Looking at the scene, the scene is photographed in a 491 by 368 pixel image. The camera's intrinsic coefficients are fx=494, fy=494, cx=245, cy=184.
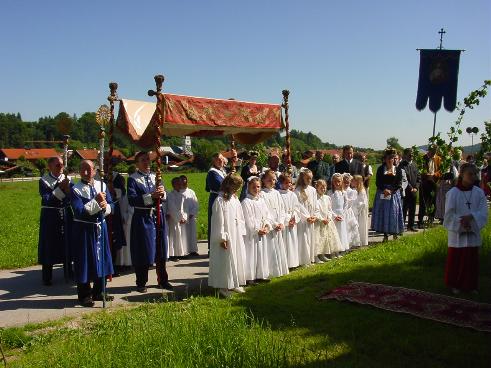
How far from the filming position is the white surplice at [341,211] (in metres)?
10.9

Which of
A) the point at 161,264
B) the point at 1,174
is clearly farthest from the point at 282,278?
the point at 1,174

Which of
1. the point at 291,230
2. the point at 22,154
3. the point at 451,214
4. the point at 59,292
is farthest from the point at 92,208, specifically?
the point at 22,154

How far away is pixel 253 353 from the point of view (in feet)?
14.9

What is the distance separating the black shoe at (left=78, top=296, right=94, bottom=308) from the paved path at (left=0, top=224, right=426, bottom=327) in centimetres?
8

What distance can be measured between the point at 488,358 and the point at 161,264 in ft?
16.3

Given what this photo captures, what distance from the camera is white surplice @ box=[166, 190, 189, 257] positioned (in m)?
10.7

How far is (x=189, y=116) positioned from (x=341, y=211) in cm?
444

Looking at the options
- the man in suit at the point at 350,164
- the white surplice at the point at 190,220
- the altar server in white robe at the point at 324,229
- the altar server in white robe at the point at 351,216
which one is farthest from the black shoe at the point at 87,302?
the man in suit at the point at 350,164

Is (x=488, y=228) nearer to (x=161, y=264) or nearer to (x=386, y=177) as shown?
(x=386, y=177)

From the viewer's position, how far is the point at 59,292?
821cm

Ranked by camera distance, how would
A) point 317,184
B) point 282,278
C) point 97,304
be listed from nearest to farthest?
point 97,304, point 282,278, point 317,184

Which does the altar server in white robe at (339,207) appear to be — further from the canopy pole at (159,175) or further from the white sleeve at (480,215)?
the canopy pole at (159,175)

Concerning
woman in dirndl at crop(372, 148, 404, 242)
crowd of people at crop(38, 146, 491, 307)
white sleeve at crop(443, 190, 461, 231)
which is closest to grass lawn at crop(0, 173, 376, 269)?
crowd of people at crop(38, 146, 491, 307)

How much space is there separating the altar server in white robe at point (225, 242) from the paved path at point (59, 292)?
0.50 meters
